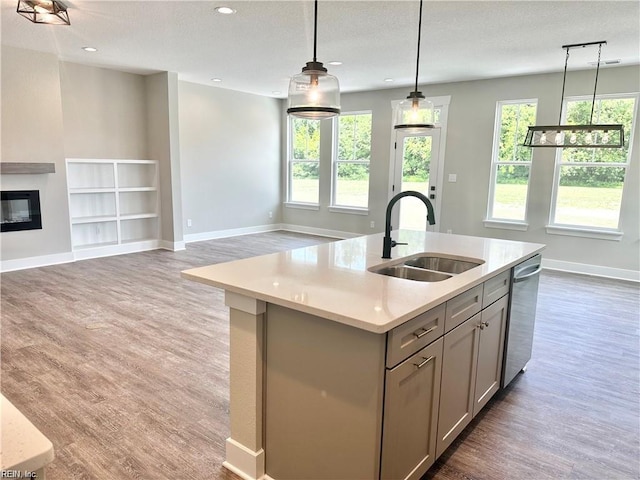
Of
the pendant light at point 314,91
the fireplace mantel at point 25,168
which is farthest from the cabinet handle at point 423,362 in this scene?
the fireplace mantel at point 25,168

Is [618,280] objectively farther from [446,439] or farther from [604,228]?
[446,439]

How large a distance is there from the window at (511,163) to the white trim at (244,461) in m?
5.74

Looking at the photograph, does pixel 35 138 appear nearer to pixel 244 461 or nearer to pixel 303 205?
pixel 303 205

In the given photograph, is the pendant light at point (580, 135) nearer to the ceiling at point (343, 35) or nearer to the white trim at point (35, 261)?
the ceiling at point (343, 35)

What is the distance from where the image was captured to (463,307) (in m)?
2.04

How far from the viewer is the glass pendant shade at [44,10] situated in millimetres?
3543

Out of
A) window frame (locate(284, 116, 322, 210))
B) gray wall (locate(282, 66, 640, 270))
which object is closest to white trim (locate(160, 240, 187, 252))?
window frame (locate(284, 116, 322, 210))

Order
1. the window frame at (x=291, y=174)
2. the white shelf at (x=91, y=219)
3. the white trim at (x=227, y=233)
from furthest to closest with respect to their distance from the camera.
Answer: the window frame at (x=291, y=174) < the white trim at (x=227, y=233) < the white shelf at (x=91, y=219)

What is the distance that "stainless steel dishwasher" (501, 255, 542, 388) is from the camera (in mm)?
2648

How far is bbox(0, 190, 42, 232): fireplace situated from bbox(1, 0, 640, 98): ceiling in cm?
179

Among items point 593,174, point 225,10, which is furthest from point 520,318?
point 593,174

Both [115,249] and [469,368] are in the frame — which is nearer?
[469,368]

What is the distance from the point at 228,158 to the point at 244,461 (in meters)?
6.84

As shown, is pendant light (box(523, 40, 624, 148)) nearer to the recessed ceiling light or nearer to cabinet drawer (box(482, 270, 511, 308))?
cabinet drawer (box(482, 270, 511, 308))
